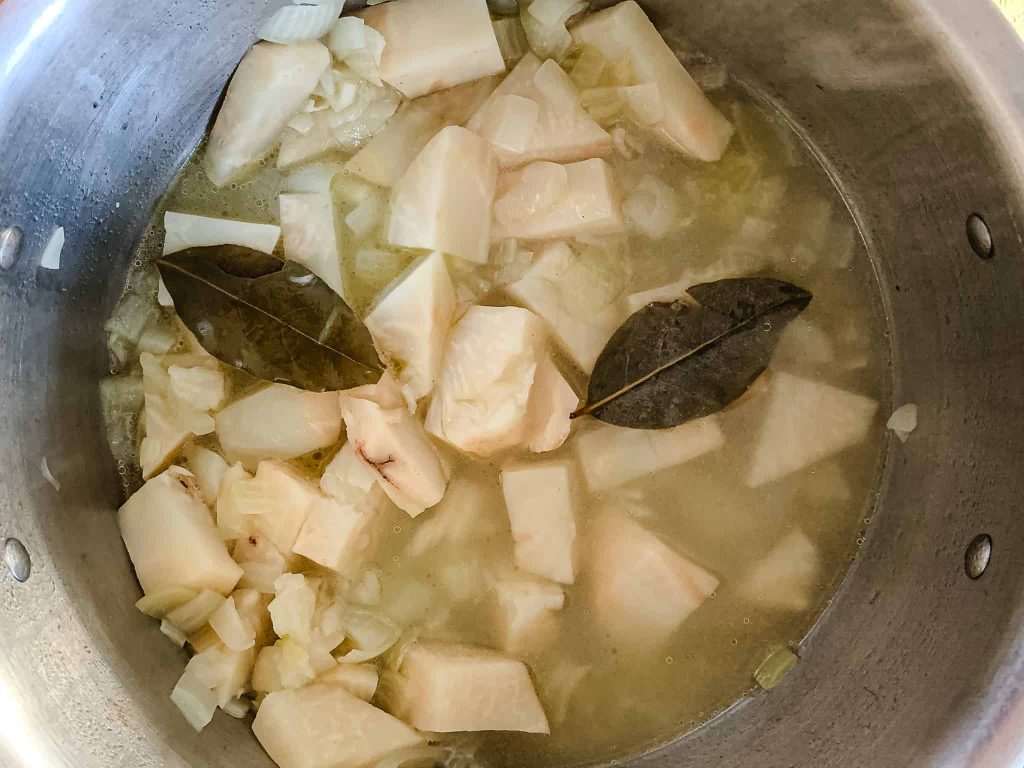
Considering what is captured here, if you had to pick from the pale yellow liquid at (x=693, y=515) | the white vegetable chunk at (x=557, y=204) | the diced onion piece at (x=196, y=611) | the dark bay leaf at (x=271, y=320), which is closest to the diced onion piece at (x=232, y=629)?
the diced onion piece at (x=196, y=611)

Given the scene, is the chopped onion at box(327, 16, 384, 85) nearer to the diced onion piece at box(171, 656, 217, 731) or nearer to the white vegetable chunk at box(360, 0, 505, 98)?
the white vegetable chunk at box(360, 0, 505, 98)

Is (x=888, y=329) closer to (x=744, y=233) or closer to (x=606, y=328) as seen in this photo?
(x=744, y=233)

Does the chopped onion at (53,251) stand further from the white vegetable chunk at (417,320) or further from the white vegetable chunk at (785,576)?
the white vegetable chunk at (785,576)

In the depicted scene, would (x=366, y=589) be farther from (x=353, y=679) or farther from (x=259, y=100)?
(x=259, y=100)

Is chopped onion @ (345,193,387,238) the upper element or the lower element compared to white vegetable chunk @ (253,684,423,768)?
upper

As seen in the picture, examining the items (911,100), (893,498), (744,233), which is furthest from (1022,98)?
(893,498)

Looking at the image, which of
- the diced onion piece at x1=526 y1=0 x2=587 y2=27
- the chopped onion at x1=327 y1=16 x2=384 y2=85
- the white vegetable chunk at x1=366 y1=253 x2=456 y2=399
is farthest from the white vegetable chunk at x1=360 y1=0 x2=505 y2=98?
the white vegetable chunk at x1=366 y1=253 x2=456 y2=399
